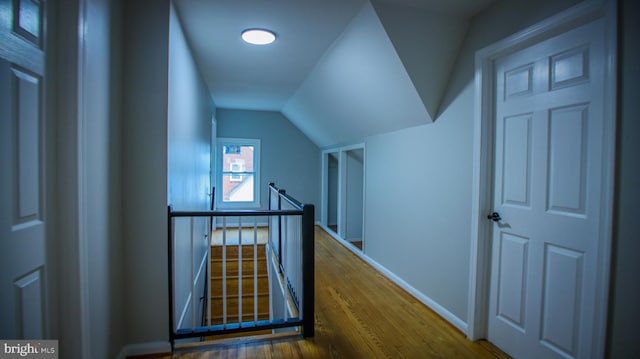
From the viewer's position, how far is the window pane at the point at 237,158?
6070mm

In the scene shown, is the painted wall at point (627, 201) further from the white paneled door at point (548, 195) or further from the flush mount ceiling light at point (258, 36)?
the flush mount ceiling light at point (258, 36)

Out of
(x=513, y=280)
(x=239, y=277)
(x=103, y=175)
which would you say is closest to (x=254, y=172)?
(x=239, y=277)

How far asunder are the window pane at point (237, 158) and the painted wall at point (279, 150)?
9.3 inches

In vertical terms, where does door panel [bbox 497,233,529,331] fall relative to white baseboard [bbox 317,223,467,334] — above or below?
above

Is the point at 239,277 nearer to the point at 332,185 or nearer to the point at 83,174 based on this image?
the point at 83,174

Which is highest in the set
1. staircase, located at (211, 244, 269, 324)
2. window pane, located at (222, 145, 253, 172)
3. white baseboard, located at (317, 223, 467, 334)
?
window pane, located at (222, 145, 253, 172)

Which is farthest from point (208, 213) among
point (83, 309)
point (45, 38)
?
point (45, 38)

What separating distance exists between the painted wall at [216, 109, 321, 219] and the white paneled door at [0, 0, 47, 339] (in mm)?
4843

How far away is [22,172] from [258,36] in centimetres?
187

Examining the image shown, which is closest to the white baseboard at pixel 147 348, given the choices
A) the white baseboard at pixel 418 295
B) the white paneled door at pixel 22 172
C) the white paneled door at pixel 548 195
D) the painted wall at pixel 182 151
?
the painted wall at pixel 182 151

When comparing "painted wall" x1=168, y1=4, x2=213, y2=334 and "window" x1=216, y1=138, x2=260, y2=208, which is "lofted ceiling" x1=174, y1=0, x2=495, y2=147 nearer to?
"painted wall" x1=168, y1=4, x2=213, y2=334

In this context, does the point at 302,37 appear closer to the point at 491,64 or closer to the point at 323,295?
the point at 491,64

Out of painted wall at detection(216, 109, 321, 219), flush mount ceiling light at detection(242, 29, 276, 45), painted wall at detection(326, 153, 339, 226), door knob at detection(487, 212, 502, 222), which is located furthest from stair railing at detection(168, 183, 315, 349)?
painted wall at detection(326, 153, 339, 226)

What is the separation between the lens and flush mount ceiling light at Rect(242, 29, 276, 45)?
2424mm
